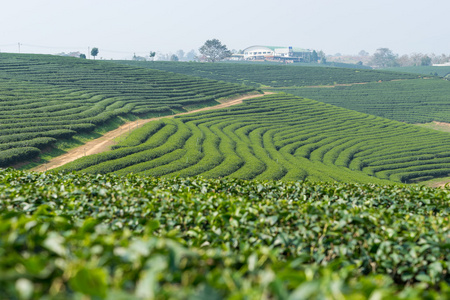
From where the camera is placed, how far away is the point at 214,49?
157375 millimetres

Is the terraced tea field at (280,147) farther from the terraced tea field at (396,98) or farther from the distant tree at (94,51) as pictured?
the distant tree at (94,51)

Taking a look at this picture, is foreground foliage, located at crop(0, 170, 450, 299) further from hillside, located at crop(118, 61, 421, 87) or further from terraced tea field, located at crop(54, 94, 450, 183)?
hillside, located at crop(118, 61, 421, 87)

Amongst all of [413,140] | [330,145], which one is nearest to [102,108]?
[330,145]

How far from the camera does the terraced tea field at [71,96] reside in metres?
33.7

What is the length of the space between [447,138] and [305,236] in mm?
55543

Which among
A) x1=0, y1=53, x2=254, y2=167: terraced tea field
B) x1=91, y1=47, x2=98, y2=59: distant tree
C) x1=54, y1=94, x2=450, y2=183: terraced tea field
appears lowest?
x1=54, y1=94, x2=450, y2=183: terraced tea field

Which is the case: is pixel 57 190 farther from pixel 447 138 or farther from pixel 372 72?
pixel 372 72

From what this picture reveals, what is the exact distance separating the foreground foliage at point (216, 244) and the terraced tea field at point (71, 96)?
969 inches

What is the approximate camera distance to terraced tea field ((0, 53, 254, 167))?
33656 mm

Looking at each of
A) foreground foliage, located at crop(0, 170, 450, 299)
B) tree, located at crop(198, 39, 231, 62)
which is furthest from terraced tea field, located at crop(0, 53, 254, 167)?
tree, located at crop(198, 39, 231, 62)

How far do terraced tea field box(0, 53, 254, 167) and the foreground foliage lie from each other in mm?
24622

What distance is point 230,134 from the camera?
146 ft

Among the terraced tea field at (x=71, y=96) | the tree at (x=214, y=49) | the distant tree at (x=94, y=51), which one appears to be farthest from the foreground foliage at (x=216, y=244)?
the tree at (x=214, y=49)

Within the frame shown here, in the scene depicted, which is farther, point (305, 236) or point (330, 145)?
point (330, 145)
